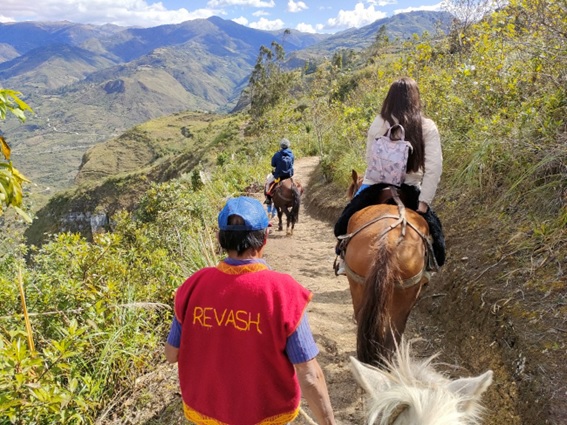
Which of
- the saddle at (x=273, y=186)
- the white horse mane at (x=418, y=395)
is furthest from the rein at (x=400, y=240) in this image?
the saddle at (x=273, y=186)

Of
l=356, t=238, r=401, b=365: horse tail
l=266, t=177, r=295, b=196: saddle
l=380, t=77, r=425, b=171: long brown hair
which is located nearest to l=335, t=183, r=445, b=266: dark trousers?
l=380, t=77, r=425, b=171: long brown hair

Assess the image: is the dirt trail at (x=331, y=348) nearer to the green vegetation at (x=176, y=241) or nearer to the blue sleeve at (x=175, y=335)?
the green vegetation at (x=176, y=241)

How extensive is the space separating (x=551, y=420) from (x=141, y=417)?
287 centimetres

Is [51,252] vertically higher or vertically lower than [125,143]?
higher

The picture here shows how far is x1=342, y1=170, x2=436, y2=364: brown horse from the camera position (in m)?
2.56

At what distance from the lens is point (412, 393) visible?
117 centimetres

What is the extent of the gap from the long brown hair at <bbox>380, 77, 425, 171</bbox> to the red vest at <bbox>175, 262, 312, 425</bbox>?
2006 millimetres

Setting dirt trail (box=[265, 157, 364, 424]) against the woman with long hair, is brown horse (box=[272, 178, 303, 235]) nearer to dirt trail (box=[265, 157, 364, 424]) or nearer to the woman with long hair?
dirt trail (box=[265, 157, 364, 424])

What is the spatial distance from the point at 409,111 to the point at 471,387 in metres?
2.41

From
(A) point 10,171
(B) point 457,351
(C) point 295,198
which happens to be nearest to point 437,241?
(B) point 457,351

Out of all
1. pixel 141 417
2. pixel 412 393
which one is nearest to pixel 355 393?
pixel 141 417

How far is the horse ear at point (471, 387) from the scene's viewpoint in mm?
1266

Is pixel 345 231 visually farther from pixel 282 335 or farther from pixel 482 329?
pixel 282 335

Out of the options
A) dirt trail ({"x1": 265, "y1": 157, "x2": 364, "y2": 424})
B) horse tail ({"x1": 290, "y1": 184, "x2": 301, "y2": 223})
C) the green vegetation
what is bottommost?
dirt trail ({"x1": 265, "y1": 157, "x2": 364, "y2": 424})
